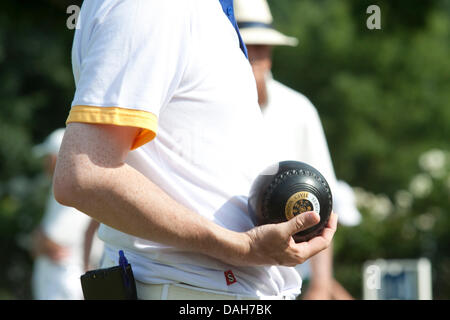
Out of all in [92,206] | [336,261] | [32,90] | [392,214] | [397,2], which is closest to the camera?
[92,206]

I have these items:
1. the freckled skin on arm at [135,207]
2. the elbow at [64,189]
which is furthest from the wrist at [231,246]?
the elbow at [64,189]

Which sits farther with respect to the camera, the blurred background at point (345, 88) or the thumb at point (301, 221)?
the blurred background at point (345, 88)

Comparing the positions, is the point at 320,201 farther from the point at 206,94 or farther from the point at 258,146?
the point at 206,94

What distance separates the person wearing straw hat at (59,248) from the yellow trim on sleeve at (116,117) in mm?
5290

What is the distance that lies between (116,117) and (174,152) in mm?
269

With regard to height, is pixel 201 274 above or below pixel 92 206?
below

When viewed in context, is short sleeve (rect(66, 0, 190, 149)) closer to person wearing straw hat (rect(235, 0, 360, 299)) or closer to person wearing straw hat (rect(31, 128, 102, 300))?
person wearing straw hat (rect(235, 0, 360, 299))

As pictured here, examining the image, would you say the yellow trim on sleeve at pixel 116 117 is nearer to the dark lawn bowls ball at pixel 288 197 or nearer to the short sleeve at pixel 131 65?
the short sleeve at pixel 131 65

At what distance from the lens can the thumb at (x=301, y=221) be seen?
7.84ft

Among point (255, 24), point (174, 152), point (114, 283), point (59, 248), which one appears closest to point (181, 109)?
point (174, 152)

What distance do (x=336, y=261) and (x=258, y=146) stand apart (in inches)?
355

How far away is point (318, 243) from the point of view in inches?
99.3

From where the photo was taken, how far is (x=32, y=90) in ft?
73.2
